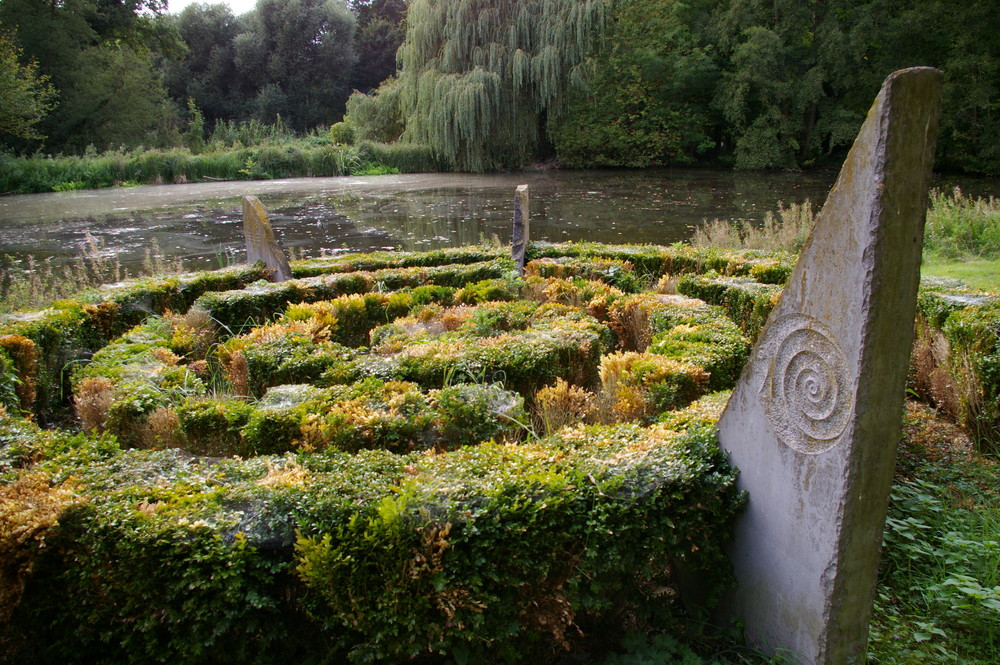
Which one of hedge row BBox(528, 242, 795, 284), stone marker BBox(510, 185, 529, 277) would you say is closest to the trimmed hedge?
hedge row BBox(528, 242, 795, 284)

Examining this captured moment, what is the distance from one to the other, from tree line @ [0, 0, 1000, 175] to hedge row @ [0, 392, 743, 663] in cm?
2095

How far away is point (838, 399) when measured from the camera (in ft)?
7.38

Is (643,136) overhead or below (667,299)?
overhead

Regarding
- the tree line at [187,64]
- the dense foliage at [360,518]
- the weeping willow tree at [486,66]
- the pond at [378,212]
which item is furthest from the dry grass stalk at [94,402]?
the tree line at [187,64]

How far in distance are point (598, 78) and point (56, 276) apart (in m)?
25.1

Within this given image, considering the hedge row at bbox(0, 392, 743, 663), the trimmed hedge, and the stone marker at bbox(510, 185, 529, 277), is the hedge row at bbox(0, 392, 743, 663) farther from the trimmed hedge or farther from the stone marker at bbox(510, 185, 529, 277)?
the stone marker at bbox(510, 185, 529, 277)

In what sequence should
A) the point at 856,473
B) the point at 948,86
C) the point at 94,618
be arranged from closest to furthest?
the point at 856,473
the point at 94,618
the point at 948,86

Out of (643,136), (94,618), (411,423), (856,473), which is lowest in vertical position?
(94,618)

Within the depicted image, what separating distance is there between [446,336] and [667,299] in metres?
2.10

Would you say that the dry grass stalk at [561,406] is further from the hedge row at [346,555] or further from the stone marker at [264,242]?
the stone marker at [264,242]

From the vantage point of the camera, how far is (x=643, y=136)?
29.8 meters

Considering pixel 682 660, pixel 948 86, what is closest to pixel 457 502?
pixel 682 660

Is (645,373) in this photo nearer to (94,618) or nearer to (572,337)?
(572,337)

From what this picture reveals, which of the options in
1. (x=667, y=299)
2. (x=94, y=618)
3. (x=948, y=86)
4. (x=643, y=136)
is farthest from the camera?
(x=643, y=136)
